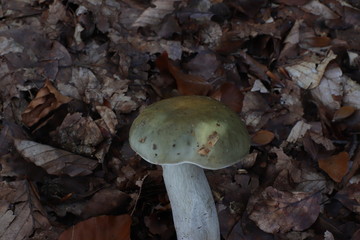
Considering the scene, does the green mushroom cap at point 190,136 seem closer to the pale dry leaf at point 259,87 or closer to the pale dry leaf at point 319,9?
the pale dry leaf at point 259,87

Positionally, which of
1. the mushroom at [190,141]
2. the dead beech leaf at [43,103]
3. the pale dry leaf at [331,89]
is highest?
the mushroom at [190,141]

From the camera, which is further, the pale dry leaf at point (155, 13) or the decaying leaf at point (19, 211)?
the pale dry leaf at point (155, 13)

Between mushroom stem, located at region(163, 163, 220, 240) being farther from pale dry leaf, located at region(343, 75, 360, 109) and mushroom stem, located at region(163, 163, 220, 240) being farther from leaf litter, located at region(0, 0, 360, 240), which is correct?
pale dry leaf, located at region(343, 75, 360, 109)

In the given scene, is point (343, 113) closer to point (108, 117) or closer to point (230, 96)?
point (230, 96)

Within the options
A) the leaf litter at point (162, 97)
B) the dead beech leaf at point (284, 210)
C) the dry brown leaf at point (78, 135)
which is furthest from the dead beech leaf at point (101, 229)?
the dead beech leaf at point (284, 210)

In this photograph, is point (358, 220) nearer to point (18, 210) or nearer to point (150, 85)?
point (150, 85)

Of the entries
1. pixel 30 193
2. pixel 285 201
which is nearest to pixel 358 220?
pixel 285 201

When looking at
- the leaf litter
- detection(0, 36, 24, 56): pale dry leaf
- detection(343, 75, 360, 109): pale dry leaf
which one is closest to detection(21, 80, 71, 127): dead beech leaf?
the leaf litter
